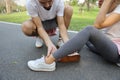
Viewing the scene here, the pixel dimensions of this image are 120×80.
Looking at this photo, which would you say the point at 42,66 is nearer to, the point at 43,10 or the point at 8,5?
the point at 43,10

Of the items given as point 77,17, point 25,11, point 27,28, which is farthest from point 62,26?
point 25,11

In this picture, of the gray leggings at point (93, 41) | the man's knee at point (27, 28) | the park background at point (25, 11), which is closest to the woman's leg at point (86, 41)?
the gray leggings at point (93, 41)

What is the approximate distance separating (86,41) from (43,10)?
1.47 feet

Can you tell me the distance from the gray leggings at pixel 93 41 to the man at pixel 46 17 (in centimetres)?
12

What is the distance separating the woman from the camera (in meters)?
1.63

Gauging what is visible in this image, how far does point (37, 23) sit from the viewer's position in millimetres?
1918

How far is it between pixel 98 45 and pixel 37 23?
20.4 inches

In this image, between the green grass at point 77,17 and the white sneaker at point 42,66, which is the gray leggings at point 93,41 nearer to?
the white sneaker at point 42,66

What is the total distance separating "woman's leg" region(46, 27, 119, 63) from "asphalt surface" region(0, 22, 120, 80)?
0.11 m

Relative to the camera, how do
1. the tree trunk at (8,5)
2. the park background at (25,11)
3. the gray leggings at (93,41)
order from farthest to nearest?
the tree trunk at (8,5) < the park background at (25,11) < the gray leggings at (93,41)

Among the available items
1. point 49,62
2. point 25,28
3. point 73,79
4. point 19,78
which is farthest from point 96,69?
point 25,28

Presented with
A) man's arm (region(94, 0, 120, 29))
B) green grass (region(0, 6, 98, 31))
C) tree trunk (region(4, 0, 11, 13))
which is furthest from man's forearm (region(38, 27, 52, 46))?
tree trunk (region(4, 0, 11, 13))

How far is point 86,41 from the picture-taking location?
168 cm

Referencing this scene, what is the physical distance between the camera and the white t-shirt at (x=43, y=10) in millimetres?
1871
